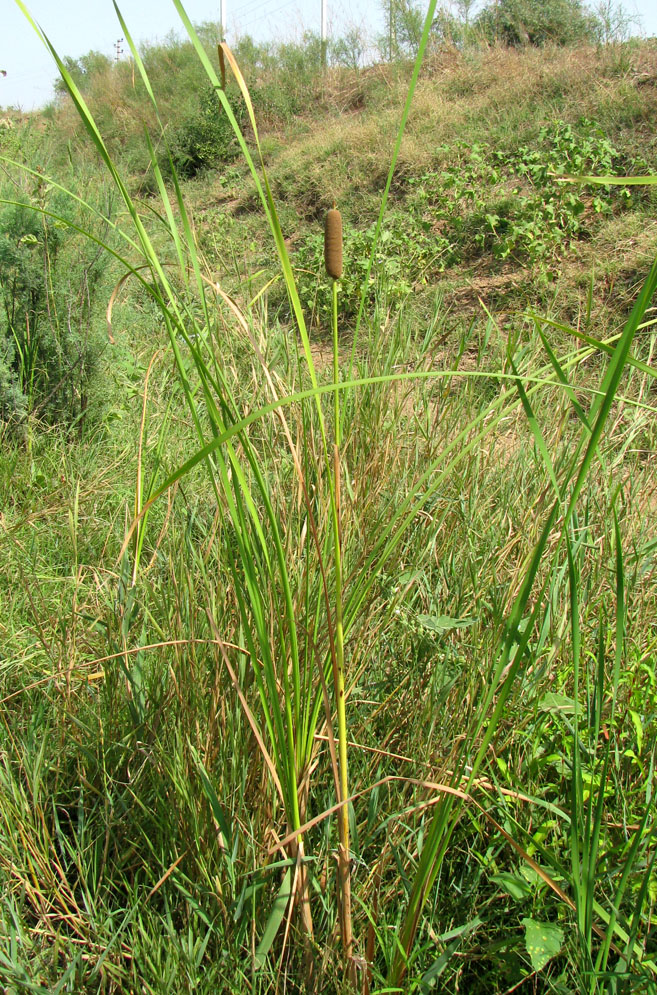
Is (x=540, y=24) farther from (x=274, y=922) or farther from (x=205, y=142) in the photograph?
(x=274, y=922)

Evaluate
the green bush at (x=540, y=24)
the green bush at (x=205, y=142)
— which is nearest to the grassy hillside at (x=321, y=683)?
the green bush at (x=205, y=142)

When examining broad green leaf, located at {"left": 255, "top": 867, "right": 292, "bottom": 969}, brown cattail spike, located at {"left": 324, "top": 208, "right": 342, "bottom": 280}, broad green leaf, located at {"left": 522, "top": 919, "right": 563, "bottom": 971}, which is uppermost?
brown cattail spike, located at {"left": 324, "top": 208, "right": 342, "bottom": 280}

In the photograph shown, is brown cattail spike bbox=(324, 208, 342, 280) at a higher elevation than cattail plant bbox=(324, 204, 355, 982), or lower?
higher

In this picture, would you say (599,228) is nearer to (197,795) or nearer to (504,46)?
(197,795)

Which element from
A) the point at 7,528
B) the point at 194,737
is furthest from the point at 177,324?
the point at 7,528

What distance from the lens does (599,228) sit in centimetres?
448

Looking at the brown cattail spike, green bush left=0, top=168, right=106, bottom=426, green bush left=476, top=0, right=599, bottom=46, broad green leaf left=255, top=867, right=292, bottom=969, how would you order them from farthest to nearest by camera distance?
1. green bush left=476, top=0, right=599, bottom=46
2. green bush left=0, top=168, right=106, bottom=426
3. broad green leaf left=255, top=867, right=292, bottom=969
4. the brown cattail spike

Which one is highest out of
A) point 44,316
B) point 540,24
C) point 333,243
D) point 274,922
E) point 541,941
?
point 540,24

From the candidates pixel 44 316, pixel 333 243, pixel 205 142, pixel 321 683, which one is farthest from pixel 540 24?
pixel 321 683

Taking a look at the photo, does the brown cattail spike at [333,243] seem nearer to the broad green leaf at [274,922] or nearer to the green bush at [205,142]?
the broad green leaf at [274,922]

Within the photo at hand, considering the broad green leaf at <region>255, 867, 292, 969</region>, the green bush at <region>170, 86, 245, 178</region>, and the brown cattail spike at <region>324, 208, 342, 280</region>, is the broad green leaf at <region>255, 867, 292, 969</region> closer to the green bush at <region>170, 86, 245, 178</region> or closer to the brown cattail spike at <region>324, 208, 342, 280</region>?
the brown cattail spike at <region>324, 208, 342, 280</region>

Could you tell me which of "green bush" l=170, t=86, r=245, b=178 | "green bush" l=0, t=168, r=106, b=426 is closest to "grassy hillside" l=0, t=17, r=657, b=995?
"green bush" l=0, t=168, r=106, b=426

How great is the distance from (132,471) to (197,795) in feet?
5.09

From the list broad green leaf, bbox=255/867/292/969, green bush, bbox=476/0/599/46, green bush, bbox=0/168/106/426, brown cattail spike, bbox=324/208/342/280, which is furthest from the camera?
green bush, bbox=476/0/599/46
